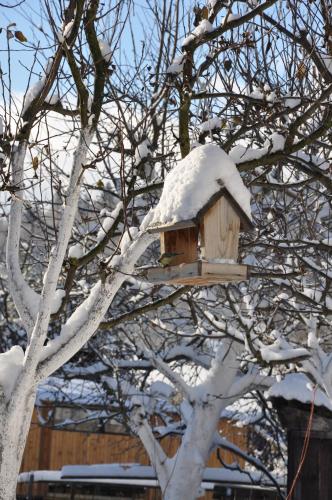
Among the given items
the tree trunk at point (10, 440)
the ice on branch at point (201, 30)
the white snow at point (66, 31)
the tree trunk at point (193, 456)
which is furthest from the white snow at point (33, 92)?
the tree trunk at point (193, 456)

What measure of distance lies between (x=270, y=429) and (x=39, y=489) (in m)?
4.01

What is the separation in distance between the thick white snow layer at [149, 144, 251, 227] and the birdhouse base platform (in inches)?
9.5

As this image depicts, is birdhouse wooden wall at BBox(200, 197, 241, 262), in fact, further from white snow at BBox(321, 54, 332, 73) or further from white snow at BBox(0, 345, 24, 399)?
white snow at BBox(321, 54, 332, 73)

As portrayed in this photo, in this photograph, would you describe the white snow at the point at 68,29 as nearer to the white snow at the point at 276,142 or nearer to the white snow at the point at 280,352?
the white snow at the point at 276,142

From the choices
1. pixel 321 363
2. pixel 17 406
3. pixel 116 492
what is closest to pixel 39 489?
pixel 116 492

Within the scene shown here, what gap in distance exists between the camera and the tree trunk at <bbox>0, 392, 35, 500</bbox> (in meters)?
4.22

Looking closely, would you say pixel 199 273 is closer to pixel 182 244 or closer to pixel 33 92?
pixel 182 244

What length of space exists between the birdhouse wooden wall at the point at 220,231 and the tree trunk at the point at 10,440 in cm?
129

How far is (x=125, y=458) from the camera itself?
17.3 meters

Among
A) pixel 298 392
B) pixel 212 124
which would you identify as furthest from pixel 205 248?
pixel 298 392

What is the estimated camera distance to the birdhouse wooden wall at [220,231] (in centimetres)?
396

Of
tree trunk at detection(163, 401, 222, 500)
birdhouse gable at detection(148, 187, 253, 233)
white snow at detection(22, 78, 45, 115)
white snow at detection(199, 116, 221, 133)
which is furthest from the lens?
tree trunk at detection(163, 401, 222, 500)

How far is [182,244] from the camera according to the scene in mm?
4176

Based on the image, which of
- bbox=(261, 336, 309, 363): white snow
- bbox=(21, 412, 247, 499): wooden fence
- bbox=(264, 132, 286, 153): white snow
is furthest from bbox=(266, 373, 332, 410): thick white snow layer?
bbox=(21, 412, 247, 499): wooden fence
